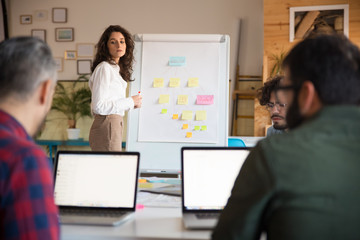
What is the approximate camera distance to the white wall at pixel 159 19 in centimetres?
603

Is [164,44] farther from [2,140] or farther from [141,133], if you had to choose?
[2,140]

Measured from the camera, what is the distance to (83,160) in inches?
59.8

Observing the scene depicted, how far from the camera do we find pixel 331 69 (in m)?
0.88

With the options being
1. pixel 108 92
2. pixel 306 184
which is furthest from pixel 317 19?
pixel 306 184

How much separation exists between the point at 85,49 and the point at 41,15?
0.97 metres

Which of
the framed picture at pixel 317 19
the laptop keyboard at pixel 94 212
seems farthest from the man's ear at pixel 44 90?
the framed picture at pixel 317 19

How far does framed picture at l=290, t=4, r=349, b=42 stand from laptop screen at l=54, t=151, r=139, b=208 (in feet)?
13.8

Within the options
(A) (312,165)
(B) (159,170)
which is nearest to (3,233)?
(A) (312,165)

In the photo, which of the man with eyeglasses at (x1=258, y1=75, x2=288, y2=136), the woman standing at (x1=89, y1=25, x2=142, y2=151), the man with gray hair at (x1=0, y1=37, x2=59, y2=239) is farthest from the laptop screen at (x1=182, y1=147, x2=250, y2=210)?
the woman standing at (x1=89, y1=25, x2=142, y2=151)

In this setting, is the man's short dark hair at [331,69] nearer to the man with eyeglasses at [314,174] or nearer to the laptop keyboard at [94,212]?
the man with eyeglasses at [314,174]

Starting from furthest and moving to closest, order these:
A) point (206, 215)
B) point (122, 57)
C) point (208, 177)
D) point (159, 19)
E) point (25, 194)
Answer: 1. point (159, 19)
2. point (122, 57)
3. point (208, 177)
4. point (206, 215)
5. point (25, 194)

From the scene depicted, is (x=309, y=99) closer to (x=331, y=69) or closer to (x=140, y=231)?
(x=331, y=69)

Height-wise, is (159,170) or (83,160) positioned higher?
(83,160)

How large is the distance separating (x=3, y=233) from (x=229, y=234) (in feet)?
1.51
